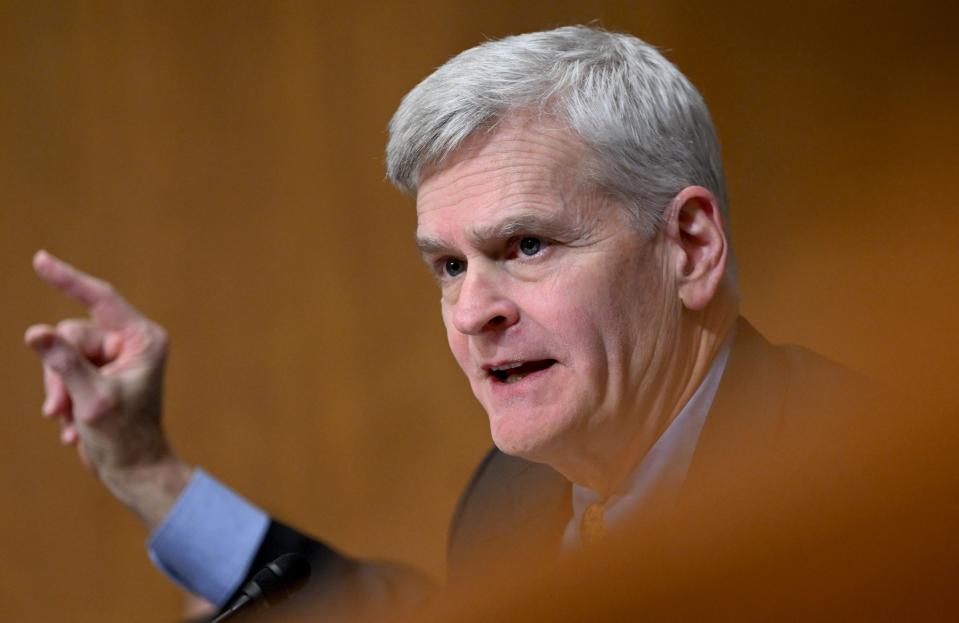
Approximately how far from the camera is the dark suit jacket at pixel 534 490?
1425 millimetres

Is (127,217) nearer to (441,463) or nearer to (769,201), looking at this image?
(441,463)

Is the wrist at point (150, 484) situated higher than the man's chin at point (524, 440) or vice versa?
the man's chin at point (524, 440)

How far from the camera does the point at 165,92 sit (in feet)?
11.7

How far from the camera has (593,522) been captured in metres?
1.56

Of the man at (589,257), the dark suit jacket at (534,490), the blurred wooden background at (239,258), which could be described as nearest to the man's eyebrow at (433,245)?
the man at (589,257)

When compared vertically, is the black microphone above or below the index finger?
below

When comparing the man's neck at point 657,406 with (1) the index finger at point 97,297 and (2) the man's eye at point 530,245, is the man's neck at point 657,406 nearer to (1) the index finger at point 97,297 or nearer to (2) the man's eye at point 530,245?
(2) the man's eye at point 530,245

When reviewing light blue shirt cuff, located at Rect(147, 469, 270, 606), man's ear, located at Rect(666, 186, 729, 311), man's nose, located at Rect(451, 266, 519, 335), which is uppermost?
man's ear, located at Rect(666, 186, 729, 311)

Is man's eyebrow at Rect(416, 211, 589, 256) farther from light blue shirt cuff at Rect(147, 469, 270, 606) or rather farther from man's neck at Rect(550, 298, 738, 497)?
light blue shirt cuff at Rect(147, 469, 270, 606)

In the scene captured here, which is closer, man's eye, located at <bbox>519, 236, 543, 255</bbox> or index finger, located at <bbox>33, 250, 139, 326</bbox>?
man's eye, located at <bbox>519, 236, 543, 255</bbox>

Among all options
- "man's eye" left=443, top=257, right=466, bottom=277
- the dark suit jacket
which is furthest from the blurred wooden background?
"man's eye" left=443, top=257, right=466, bottom=277

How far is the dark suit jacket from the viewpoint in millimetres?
1425

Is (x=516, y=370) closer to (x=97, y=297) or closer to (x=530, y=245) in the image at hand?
(x=530, y=245)

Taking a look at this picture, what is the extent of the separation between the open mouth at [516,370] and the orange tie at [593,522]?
22cm
